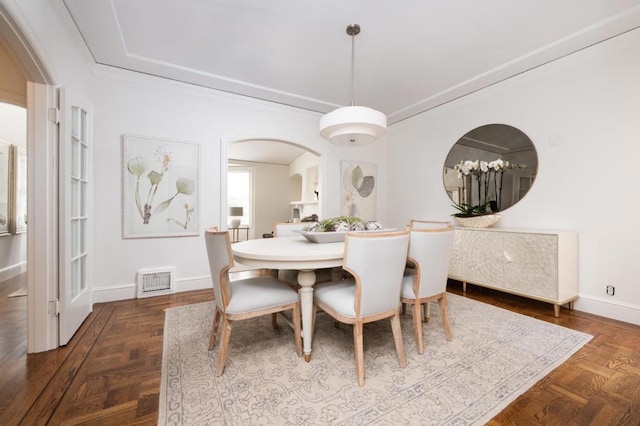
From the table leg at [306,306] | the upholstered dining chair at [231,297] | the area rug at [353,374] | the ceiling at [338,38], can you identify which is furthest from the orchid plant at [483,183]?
the upholstered dining chair at [231,297]

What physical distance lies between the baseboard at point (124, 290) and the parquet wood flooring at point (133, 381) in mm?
547

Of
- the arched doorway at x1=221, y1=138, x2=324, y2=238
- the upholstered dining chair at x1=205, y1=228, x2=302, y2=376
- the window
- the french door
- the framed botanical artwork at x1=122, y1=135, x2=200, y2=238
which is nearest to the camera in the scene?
the upholstered dining chair at x1=205, y1=228, x2=302, y2=376

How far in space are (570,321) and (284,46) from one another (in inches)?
147

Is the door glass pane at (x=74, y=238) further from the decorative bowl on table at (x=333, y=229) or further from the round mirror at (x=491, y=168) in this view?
the round mirror at (x=491, y=168)

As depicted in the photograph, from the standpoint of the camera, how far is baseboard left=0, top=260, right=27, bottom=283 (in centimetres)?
358

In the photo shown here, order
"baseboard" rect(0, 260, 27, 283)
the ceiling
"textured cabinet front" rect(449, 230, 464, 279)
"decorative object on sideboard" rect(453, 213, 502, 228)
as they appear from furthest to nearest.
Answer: "baseboard" rect(0, 260, 27, 283)
"textured cabinet front" rect(449, 230, 464, 279)
"decorative object on sideboard" rect(453, 213, 502, 228)
the ceiling

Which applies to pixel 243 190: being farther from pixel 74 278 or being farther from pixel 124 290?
pixel 74 278

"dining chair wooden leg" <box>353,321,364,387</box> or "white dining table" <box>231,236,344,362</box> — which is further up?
"white dining table" <box>231,236,344,362</box>

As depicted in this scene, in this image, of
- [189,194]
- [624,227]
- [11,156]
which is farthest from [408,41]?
[11,156]

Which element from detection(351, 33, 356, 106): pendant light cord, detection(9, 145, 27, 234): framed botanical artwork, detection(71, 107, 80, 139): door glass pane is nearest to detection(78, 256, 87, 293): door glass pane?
detection(71, 107, 80, 139): door glass pane

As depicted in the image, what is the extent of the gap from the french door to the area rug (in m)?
0.72

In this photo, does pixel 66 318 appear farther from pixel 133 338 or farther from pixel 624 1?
pixel 624 1

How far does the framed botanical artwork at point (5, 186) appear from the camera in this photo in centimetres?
369

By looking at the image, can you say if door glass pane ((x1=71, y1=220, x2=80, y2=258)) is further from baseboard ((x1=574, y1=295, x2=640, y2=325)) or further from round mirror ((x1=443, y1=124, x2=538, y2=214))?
baseboard ((x1=574, y1=295, x2=640, y2=325))
